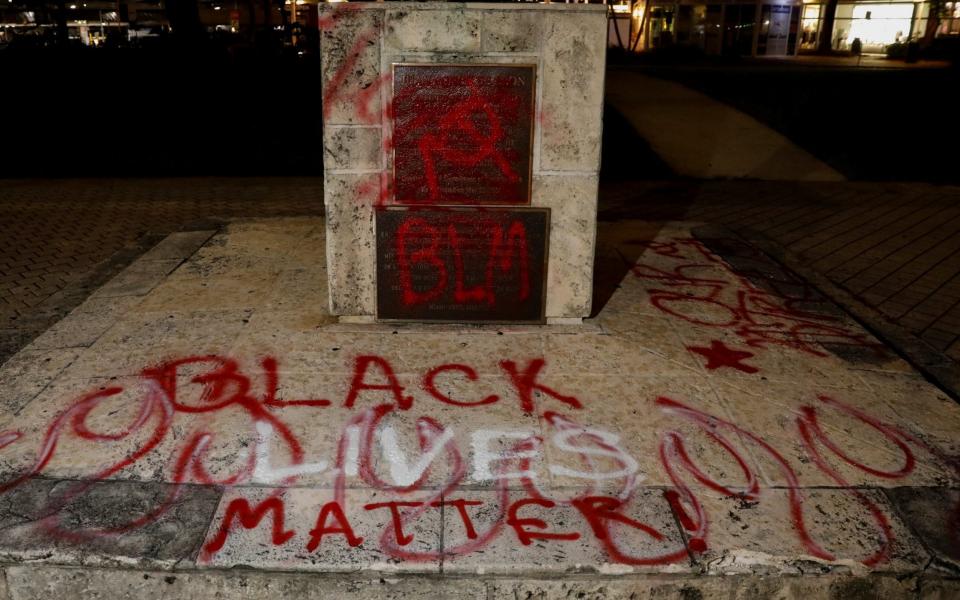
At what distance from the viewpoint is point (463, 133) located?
14.4 feet

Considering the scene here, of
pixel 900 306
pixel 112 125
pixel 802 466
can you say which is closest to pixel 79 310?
pixel 802 466

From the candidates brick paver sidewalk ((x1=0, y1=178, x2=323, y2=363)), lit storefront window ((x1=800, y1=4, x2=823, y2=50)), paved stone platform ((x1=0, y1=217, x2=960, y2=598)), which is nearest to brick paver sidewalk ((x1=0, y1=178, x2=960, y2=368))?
brick paver sidewalk ((x1=0, y1=178, x2=323, y2=363))

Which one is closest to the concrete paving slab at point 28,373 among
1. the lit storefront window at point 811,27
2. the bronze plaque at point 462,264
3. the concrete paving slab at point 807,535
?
the bronze plaque at point 462,264

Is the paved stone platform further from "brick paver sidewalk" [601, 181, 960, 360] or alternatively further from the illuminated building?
the illuminated building

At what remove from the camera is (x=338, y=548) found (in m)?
2.75

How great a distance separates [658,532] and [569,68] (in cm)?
264

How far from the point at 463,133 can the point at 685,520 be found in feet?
8.13

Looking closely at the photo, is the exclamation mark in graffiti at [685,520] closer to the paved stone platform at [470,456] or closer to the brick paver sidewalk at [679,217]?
the paved stone platform at [470,456]

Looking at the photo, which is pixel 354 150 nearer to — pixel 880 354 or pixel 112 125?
pixel 880 354

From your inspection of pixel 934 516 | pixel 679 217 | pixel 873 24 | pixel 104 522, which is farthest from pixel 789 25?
pixel 104 522

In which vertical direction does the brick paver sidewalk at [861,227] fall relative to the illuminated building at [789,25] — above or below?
below

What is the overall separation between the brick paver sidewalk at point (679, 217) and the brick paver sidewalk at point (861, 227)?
0.01 metres

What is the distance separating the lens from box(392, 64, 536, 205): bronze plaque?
14.1 feet

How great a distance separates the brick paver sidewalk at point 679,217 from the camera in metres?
5.71
